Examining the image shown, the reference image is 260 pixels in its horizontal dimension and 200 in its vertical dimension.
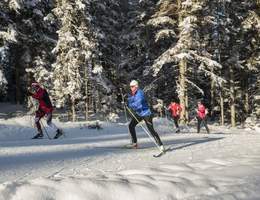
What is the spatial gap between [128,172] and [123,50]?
3318 cm

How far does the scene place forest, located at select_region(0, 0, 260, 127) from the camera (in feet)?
108

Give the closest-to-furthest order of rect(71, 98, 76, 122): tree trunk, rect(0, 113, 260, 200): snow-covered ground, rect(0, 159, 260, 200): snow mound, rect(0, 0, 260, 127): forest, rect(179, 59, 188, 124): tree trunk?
1. rect(0, 159, 260, 200): snow mound
2. rect(0, 113, 260, 200): snow-covered ground
3. rect(0, 0, 260, 127): forest
4. rect(71, 98, 76, 122): tree trunk
5. rect(179, 59, 188, 124): tree trunk

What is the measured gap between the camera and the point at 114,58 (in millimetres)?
41125

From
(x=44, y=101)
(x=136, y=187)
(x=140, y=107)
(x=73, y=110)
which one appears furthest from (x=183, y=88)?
(x=136, y=187)

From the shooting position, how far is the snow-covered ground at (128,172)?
800cm

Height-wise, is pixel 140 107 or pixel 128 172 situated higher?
pixel 140 107

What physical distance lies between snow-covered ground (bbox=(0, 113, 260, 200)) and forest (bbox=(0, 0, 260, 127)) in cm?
1542

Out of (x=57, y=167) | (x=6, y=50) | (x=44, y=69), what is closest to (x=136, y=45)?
(x=44, y=69)

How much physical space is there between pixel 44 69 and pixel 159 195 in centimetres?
2572

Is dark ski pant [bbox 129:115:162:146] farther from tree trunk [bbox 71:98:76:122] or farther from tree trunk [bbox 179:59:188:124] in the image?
tree trunk [bbox 179:59:188:124]

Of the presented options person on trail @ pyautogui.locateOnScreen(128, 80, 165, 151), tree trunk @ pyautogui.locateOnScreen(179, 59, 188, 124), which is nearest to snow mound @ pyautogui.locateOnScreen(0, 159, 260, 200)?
person on trail @ pyautogui.locateOnScreen(128, 80, 165, 151)

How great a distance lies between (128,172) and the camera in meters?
9.70

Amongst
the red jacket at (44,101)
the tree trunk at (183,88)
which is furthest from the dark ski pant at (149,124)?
the tree trunk at (183,88)

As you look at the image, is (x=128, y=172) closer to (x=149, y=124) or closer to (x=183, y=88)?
(x=149, y=124)
